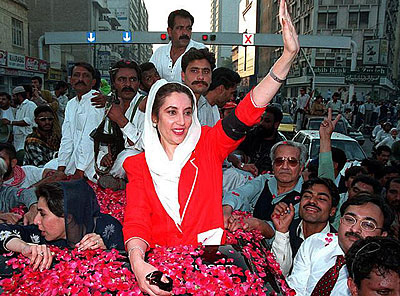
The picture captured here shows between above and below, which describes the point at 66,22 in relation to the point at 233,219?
above

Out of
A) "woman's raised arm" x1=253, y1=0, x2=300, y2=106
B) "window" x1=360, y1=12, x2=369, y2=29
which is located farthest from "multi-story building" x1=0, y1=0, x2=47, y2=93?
"window" x1=360, y1=12, x2=369, y2=29

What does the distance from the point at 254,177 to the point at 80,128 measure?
7.30ft

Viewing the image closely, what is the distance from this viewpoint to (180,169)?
2.66m

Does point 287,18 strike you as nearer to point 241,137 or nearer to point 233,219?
point 241,137

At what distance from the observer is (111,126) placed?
4.33 metres

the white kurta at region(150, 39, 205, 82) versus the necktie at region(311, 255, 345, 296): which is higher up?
the white kurta at region(150, 39, 205, 82)

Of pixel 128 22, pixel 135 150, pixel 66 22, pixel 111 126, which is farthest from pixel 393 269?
pixel 128 22

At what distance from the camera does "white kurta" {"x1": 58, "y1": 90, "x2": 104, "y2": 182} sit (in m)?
4.71

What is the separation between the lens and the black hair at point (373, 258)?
223cm

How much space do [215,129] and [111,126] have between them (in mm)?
1945

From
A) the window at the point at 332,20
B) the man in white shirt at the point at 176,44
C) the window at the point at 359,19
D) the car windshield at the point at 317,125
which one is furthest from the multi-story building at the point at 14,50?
the window at the point at 359,19

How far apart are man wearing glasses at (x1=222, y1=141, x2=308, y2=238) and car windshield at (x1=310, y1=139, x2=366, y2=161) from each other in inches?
222

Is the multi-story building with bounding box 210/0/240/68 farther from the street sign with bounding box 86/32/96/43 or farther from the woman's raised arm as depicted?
the woman's raised arm

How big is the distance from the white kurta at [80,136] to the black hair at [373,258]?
3.13 meters
